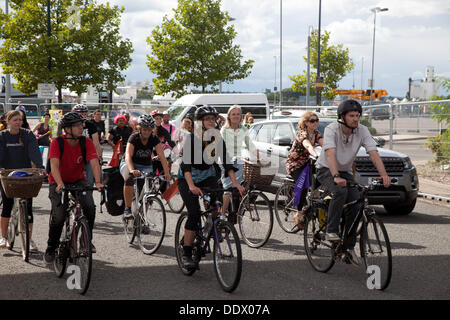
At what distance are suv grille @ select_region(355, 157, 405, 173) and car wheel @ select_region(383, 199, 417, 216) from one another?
0.65 meters

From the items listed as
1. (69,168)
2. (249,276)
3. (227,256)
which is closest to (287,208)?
(249,276)

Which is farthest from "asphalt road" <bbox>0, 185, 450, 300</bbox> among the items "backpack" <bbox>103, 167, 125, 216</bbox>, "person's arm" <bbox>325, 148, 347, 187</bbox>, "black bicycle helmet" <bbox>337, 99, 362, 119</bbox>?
"black bicycle helmet" <bbox>337, 99, 362, 119</bbox>

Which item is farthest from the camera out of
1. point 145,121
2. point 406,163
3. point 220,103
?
point 220,103

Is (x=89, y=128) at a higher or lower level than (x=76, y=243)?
higher

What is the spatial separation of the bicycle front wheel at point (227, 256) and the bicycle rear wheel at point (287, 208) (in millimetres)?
3075

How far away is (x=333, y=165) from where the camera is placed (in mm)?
6016

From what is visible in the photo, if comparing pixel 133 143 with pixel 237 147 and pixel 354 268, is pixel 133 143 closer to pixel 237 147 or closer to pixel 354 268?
pixel 237 147

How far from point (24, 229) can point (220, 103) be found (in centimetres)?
1806

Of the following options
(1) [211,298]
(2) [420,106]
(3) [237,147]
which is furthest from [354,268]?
(2) [420,106]

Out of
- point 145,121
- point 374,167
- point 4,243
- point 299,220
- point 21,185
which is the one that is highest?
point 145,121

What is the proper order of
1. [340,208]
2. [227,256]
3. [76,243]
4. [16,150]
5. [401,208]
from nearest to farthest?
[227,256] → [76,243] → [340,208] → [16,150] → [401,208]

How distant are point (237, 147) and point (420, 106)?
20.8 ft

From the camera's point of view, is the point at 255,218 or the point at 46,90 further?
the point at 46,90

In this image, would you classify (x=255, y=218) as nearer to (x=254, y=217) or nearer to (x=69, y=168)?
(x=254, y=217)
